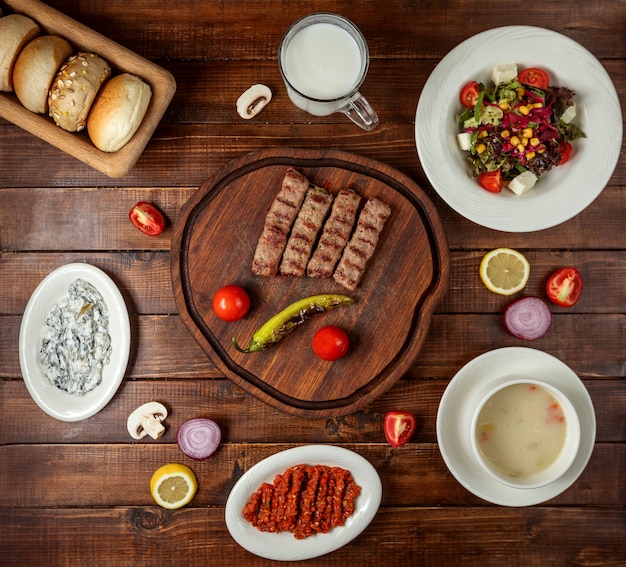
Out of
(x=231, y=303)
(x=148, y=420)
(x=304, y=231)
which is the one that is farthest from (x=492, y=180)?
(x=148, y=420)

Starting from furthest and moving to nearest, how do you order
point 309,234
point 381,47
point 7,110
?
point 381,47 → point 309,234 → point 7,110

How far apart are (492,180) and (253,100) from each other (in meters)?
1.43

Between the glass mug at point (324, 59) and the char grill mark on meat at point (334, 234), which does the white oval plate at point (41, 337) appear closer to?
the char grill mark on meat at point (334, 234)

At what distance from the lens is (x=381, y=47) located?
345cm

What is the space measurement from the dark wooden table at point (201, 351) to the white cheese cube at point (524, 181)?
39 centimetres

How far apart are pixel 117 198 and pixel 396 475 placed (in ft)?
7.63

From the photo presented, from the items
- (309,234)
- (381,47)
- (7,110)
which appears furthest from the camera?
(381,47)

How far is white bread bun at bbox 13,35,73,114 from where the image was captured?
9.73ft

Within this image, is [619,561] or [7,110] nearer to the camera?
[7,110]

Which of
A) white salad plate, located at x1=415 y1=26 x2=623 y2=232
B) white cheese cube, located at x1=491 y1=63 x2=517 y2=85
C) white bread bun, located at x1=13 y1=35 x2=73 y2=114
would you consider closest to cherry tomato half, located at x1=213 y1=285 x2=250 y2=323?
white salad plate, located at x1=415 y1=26 x2=623 y2=232

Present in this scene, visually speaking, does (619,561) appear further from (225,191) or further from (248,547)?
(225,191)

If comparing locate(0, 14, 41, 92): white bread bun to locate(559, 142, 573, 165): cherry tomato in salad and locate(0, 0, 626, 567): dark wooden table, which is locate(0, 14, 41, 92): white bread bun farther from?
locate(559, 142, 573, 165): cherry tomato in salad

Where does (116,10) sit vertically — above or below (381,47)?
above

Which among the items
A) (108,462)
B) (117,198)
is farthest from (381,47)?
(108,462)
